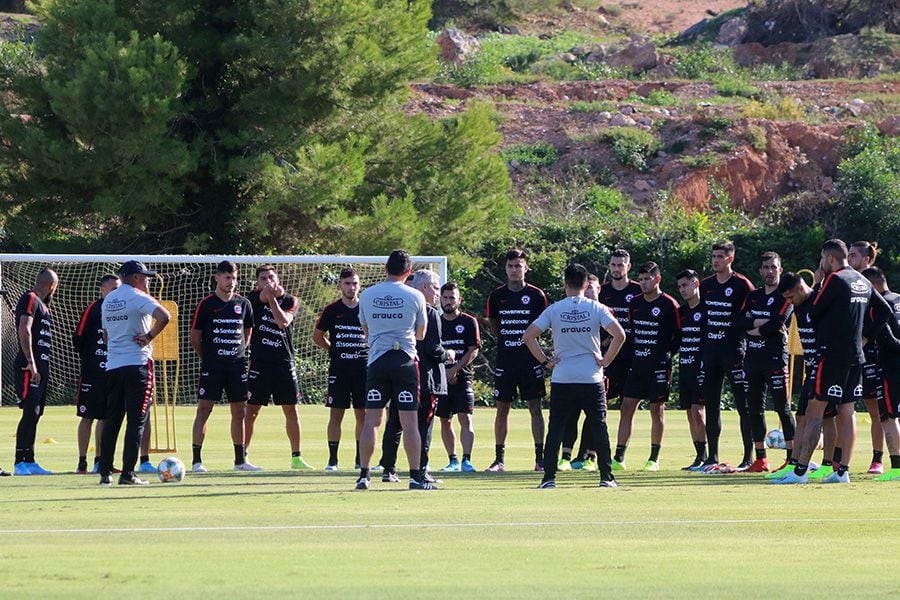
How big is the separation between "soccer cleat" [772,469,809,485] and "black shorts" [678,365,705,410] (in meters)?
2.11

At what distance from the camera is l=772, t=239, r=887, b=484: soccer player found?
13086mm

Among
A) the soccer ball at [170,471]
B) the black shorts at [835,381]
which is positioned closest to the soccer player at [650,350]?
the black shorts at [835,381]

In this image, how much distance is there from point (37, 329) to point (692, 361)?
285 inches

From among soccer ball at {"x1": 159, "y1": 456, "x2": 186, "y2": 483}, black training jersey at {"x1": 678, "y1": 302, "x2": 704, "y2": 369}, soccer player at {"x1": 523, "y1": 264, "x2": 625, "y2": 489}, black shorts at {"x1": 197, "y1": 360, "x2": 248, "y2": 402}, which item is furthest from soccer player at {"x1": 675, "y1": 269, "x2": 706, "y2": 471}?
soccer ball at {"x1": 159, "y1": 456, "x2": 186, "y2": 483}

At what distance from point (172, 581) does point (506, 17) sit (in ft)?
219

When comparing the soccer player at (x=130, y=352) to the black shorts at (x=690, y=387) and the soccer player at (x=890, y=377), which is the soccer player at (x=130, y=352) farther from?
the soccer player at (x=890, y=377)

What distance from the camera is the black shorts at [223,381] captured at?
51.6 feet

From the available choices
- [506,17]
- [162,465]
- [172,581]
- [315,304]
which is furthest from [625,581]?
[506,17]

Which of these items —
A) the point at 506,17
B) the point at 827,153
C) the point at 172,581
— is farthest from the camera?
the point at 506,17

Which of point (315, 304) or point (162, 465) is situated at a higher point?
point (315, 304)

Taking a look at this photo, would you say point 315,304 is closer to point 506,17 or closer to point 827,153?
point 827,153

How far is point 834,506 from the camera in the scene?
11.5 m

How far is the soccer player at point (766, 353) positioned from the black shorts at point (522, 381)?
2.32 meters

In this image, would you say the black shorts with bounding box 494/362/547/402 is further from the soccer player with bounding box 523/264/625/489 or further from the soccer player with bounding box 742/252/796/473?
the soccer player with bounding box 523/264/625/489
